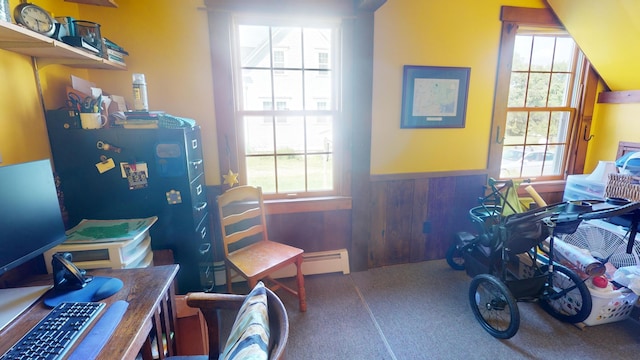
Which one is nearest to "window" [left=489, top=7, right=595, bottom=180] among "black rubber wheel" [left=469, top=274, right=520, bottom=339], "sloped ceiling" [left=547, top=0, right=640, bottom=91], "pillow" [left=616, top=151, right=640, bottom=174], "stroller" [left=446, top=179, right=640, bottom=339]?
"sloped ceiling" [left=547, top=0, right=640, bottom=91]

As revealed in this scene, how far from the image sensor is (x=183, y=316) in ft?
4.80

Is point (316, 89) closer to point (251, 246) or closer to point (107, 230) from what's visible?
point (251, 246)

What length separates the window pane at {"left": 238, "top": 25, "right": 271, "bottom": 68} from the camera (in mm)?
2195

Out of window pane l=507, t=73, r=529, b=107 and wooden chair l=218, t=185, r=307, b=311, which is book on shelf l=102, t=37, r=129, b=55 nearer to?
wooden chair l=218, t=185, r=307, b=311

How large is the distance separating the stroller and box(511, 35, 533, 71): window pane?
1220 mm

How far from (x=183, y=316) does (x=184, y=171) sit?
805mm

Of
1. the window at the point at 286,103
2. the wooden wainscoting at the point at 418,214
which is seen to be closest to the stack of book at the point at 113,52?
the window at the point at 286,103

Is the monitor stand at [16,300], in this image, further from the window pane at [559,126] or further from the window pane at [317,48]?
the window pane at [559,126]

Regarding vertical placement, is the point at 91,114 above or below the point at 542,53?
below

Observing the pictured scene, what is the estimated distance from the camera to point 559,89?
285cm

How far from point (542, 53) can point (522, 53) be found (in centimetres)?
22

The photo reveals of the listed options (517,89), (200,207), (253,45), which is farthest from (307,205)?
(517,89)

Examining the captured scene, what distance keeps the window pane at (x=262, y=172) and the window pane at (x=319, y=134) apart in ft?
1.14

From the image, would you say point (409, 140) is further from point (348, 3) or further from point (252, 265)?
point (252, 265)
